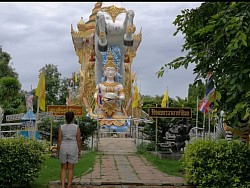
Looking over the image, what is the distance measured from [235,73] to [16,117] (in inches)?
497

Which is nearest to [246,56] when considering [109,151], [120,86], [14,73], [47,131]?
[109,151]

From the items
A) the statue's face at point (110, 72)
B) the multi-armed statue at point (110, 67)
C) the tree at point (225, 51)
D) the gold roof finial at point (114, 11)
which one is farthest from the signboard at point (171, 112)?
the gold roof finial at point (114, 11)

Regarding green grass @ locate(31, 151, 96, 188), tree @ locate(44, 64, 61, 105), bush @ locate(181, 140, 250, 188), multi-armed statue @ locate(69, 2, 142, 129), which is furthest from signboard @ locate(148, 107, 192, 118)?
tree @ locate(44, 64, 61, 105)

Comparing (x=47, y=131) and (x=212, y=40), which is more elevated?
(x=212, y=40)

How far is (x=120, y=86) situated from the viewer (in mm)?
23375

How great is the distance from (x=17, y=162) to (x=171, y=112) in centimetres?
630

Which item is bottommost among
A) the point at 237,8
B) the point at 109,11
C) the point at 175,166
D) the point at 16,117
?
the point at 175,166

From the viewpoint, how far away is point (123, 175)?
8.78 meters

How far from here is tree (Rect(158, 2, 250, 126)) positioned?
4820 millimetres

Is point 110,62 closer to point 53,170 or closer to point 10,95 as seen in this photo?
point 10,95

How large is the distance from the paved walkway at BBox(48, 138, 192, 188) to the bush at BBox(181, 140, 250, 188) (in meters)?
0.61

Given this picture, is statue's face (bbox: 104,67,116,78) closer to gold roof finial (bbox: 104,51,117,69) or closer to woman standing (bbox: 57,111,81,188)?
gold roof finial (bbox: 104,51,117,69)

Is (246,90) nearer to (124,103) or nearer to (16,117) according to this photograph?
(16,117)

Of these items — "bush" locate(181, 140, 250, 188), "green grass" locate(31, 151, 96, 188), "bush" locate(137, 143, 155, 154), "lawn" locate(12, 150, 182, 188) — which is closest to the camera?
"bush" locate(181, 140, 250, 188)
